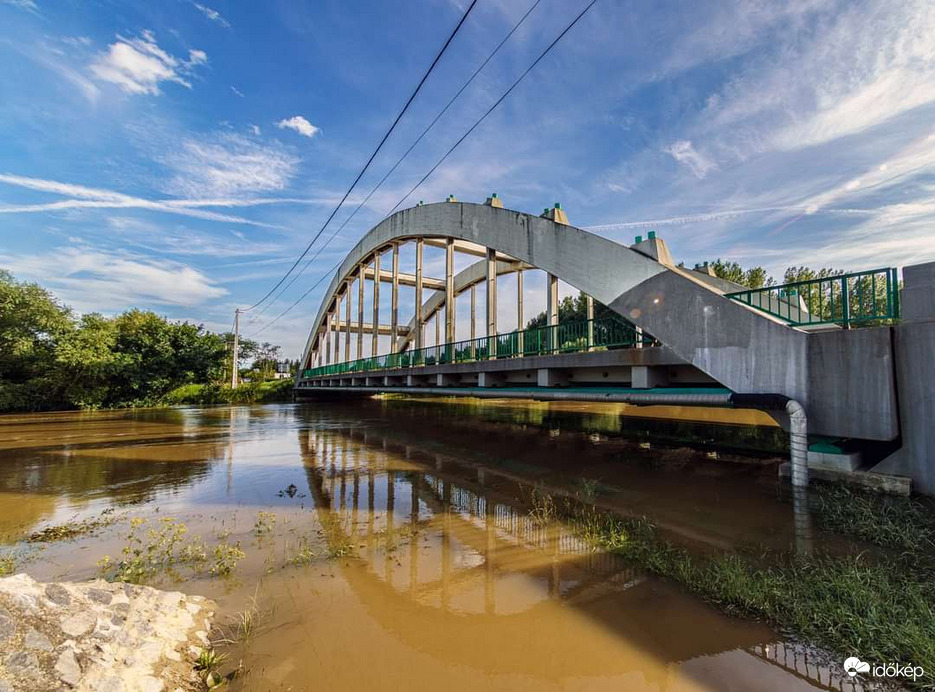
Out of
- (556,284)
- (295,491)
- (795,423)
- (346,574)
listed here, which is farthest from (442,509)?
(556,284)

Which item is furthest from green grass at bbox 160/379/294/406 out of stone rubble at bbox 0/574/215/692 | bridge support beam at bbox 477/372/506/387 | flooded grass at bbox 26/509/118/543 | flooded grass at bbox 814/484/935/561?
flooded grass at bbox 814/484/935/561

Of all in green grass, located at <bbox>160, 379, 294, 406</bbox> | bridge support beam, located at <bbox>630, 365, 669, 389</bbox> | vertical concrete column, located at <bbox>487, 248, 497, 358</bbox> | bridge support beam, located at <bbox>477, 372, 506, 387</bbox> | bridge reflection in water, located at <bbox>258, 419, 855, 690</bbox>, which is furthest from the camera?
green grass, located at <bbox>160, 379, 294, 406</bbox>

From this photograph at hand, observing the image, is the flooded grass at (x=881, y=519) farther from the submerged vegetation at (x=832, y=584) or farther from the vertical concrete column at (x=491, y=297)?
the vertical concrete column at (x=491, y=297)

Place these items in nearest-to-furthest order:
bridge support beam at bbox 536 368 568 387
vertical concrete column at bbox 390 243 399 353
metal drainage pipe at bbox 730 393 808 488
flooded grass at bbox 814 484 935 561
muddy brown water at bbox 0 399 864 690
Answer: muddy brown water at bbox 0 399 864 690 < flooded grass at bbox 814 484 935 561 < metal drainage pipe at bbox 730 393 808 488 < bridge support beam at bbox 536 368 568 387 < vertical concrete column at bbox 390 243 399 353

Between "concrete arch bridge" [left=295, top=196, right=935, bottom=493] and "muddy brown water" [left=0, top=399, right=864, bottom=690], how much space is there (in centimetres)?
161

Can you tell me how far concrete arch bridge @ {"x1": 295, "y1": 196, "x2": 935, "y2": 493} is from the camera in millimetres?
5223

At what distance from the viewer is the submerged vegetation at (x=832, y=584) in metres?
2.85

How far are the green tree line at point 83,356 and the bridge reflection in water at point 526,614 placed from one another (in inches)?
1525

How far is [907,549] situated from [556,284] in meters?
10.5

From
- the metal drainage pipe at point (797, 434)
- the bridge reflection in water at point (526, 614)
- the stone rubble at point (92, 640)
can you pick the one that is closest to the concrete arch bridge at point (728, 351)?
the metal drainage pipe at point (797, 434)

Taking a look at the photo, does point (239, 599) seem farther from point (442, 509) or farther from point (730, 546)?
point (730, 546)

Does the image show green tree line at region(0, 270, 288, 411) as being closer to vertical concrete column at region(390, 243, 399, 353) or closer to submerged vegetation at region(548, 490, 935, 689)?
vertical concrete column at region(390, 243, 399, 353)

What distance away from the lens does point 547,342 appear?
1034cm

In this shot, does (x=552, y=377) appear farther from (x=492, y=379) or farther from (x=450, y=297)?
(x=450, y=297)
